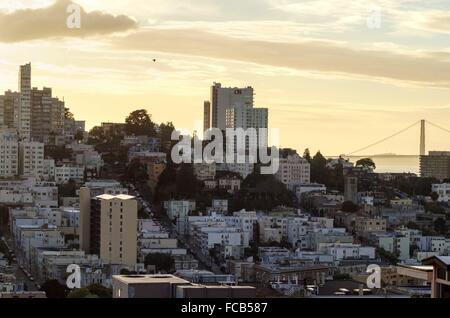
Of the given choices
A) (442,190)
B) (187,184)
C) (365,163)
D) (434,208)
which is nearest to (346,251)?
(187,184)

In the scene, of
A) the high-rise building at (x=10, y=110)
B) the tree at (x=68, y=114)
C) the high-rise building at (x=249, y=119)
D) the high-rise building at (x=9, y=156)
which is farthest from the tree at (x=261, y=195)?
the high-rise building at (x=10, y=110)

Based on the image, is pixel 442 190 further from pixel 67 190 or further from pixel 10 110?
pixel 10 110

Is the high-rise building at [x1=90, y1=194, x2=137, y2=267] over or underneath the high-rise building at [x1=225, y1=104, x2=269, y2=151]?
underneath

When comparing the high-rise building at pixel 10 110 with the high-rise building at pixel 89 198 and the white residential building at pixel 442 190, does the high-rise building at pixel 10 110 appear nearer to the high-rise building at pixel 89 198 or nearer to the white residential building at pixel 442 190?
the high-rise building at pixel 89 198

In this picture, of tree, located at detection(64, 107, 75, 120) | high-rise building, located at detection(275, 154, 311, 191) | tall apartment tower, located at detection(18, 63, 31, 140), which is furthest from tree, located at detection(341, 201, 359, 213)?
tree, located at detection(64, 107, 75, 120)

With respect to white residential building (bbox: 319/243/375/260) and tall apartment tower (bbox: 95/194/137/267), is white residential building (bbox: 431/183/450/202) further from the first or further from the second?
tall apartment tower (bbox: 95/194/137/267)

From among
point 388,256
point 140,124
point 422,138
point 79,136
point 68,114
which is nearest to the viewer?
point 388,256
